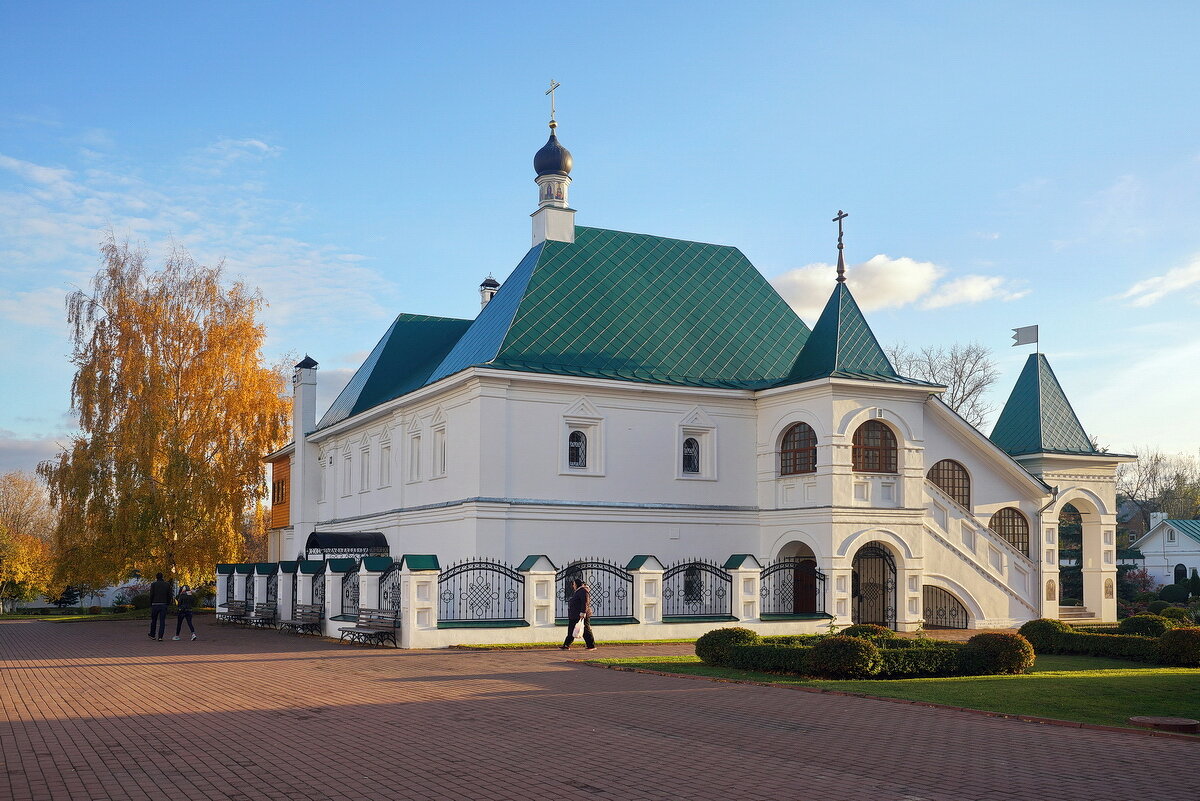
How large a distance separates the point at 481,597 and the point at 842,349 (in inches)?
392

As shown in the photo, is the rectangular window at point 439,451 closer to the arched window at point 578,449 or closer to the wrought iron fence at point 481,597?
the arched window at point 578,449

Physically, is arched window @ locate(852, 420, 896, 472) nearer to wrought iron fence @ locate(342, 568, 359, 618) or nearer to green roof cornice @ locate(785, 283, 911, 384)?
green roof cornice @ locate(785, 283, 911, 384)

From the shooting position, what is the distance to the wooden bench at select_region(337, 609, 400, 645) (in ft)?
66.2

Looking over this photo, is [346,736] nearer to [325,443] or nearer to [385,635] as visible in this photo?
[385,635]

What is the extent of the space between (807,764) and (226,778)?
4535 millimetres

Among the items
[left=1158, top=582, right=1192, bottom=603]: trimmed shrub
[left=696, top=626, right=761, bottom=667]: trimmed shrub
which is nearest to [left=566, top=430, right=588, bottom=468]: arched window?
[left=696, top=626, right=761, bottom=667]: trimmed shrub

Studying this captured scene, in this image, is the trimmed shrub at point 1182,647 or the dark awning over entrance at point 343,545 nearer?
the trimmed shrub at point 1182,647

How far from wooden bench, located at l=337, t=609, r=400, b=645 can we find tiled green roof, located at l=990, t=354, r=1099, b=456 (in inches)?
713

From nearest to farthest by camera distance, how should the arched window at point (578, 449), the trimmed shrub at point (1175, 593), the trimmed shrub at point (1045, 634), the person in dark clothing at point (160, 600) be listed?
1. the trimmed shrub at point (1045, 634)
2. the person in dark clothing at point (160, 600)
3. the arched window at point (578, 449)
4. the trimmed shrub at point (1175, 593)

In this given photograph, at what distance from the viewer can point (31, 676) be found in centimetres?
1586

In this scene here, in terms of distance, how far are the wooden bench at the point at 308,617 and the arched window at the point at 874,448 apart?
12.4 meters

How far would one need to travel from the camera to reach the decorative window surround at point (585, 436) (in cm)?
2475

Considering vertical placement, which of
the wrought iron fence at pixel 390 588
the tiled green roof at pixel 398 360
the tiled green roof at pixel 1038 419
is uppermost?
the tiled green roof at pixel 398 360

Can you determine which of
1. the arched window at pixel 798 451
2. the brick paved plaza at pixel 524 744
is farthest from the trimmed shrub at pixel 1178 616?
the brick paved plaza at pixel 524 744
